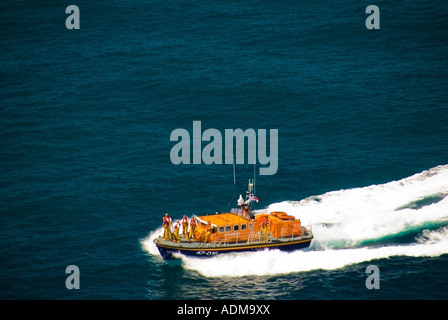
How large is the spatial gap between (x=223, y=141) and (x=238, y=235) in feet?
84.2

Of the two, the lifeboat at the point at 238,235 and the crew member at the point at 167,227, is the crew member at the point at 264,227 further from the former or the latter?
the crew member at the point at 167,227

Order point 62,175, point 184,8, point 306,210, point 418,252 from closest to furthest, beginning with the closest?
point 418,252, point 306,210, point 62,175, point 184,8

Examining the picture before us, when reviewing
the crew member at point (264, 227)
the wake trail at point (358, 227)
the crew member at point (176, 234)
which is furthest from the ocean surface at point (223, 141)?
the crew member at point (176, 234)

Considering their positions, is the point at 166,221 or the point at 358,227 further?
the point at 358,227

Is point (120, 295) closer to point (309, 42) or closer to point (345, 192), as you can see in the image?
point (345, 192)

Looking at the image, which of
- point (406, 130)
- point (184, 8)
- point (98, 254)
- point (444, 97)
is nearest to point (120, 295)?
point (98, 254)

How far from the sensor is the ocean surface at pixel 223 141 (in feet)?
262

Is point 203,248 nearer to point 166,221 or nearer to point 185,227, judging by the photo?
point 185,227

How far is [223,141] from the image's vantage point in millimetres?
105562

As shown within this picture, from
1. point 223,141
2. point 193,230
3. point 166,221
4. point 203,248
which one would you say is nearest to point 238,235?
point 203,248

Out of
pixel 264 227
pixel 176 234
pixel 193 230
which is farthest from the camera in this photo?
pixel 264 227

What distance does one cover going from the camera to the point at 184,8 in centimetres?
13500

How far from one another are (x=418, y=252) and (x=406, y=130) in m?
29.2

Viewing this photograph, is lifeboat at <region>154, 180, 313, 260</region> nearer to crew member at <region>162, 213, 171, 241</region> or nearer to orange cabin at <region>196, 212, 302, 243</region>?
orange cabin at <region>196, 212, 302, 243</region>
